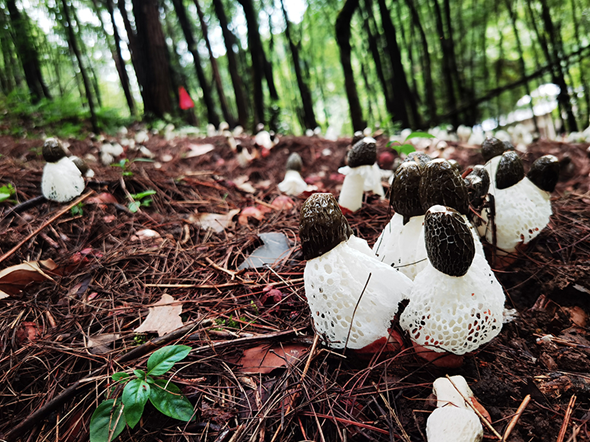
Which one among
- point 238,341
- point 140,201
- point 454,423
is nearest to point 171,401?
point 238,341

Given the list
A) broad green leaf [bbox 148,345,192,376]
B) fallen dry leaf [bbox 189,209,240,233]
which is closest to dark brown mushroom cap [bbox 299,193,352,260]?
broad green leaf [bbox 148,345,192,376]

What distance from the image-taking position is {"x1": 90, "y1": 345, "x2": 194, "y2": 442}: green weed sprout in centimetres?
134

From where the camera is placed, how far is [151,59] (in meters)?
11.0

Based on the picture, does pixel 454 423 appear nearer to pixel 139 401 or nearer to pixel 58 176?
pixel 139 401

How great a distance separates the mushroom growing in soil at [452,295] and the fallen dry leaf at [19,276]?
99.5 inches

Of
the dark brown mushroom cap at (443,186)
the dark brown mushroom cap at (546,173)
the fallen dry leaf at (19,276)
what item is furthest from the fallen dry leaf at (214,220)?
the dark brown mushroom cap at (546,173)

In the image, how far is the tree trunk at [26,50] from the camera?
436 inches

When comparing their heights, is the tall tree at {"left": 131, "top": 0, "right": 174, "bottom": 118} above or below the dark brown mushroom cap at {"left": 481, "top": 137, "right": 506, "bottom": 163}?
above

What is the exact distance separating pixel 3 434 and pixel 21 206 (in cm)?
243

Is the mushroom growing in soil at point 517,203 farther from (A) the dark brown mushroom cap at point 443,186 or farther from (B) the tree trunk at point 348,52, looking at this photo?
(B) the tree trunk at point 348,52

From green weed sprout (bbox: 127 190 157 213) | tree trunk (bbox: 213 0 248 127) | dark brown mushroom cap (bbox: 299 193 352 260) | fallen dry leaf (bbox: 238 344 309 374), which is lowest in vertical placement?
fallen dry leaf (bbox: 238 344 309 374)

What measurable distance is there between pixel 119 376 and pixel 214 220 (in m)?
2.00

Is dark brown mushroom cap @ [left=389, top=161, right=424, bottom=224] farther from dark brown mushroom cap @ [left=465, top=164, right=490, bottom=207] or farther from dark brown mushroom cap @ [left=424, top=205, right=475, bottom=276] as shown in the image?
dark brown mushroom cap @ [left=465, top=164, right=490, bottom=207]

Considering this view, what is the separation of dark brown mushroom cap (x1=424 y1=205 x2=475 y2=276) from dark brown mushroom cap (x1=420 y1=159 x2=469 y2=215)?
0.23m
